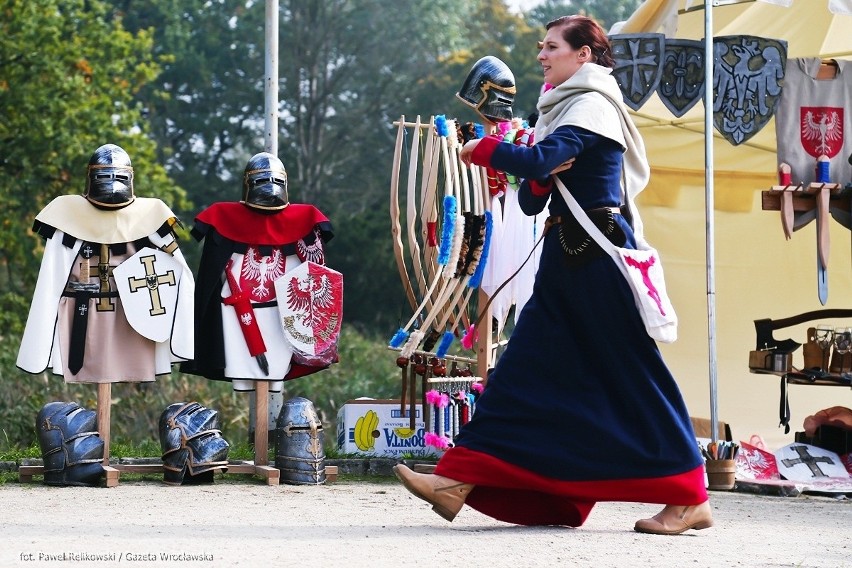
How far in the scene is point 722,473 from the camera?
7.02 meters

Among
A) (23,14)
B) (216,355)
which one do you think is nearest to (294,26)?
(23,14)

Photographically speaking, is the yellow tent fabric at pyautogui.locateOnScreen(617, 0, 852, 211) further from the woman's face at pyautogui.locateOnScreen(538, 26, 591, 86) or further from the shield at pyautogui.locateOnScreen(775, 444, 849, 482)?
the woman's face at pyautogui.locateOnScreen(538, 26, 591, 86)

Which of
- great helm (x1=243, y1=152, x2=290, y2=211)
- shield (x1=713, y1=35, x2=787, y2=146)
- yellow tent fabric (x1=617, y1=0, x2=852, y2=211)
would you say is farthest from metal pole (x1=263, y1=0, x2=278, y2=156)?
shield (x1=713, y1=35, x2=787, y2=146)

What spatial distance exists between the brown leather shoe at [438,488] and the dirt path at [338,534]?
102 mm

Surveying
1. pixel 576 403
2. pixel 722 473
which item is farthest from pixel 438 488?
pixel 722 473

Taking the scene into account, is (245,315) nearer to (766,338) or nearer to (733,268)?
(766,338)

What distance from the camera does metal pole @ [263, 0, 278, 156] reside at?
747 cm

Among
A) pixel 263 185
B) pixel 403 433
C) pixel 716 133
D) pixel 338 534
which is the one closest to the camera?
pixel 338 534

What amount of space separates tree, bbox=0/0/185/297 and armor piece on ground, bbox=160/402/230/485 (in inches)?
454

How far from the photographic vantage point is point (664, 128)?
9.38 meters

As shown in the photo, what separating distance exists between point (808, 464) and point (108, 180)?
13.0 feet

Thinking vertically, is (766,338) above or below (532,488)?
above

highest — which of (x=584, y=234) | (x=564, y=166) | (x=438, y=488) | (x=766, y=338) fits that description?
(x=564, y=166)

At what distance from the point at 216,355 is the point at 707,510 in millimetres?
2848
